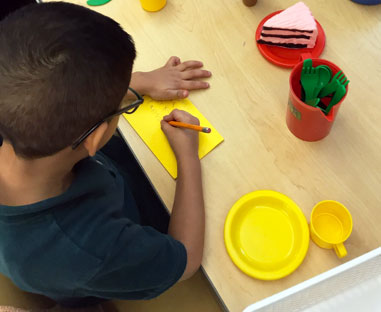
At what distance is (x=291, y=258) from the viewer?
2.34 feet

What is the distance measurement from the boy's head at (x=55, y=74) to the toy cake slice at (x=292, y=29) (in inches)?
17.9

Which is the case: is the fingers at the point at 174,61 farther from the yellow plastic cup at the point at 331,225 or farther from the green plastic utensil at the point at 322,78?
the yellow plastic cup at the point at 331,225

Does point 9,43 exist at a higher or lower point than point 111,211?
higher

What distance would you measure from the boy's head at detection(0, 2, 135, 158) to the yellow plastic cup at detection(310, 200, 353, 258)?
45 cm

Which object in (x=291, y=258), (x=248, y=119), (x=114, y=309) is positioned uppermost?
(x=248, y=119)

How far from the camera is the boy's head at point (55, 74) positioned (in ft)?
1.66

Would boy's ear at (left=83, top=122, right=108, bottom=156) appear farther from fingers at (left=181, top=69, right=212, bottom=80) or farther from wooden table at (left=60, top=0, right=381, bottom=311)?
fingers at (left=181, top=69, right=212, bottom=80)

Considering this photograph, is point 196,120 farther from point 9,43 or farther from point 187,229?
point 9,43

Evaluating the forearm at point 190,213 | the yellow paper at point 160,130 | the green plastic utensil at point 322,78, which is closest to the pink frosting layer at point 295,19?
the green plastic utensil at point 322,78

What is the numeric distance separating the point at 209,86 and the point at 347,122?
329 mm

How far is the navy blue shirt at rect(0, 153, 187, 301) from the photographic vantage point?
0.59 metres

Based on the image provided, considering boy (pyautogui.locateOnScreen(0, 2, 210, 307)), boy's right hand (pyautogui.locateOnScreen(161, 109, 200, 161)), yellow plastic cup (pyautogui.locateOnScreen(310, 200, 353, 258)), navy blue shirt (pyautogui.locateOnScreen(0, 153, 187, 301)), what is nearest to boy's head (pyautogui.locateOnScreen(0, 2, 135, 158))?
boy (pyautogui.locateOnScreen(0, 2, 210, 307))

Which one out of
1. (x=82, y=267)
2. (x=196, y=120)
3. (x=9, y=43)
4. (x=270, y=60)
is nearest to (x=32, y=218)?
A: (x=82, y=267)

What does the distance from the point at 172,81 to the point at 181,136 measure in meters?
0.16
